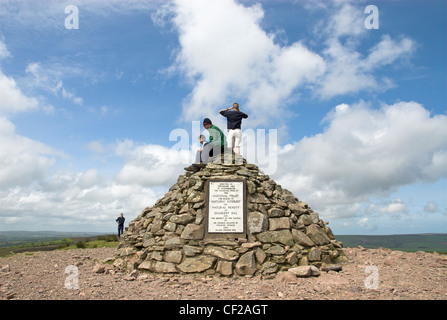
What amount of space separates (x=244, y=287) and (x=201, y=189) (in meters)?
4.02

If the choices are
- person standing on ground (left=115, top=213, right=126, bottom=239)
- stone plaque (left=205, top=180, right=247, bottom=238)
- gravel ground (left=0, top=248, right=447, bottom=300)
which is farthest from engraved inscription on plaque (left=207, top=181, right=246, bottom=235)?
person standing on ground (left=115, top=213, right=126, bottom=239)

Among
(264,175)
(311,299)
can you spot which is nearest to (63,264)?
(264,175)

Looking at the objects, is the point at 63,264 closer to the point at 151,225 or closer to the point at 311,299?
the point at 151,225

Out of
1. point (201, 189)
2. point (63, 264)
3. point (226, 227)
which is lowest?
point (63, 264)

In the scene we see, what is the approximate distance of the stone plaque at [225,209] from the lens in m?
10.6

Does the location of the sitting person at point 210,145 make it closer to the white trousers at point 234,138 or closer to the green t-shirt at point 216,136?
the green t-shirt at point 216,136

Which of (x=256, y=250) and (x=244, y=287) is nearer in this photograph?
(x=244, y=287)

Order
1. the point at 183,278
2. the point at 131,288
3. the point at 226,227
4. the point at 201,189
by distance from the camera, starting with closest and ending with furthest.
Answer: the point at 131,288 → the point at 183,278 → the point at 226,227 → the point at 201,189

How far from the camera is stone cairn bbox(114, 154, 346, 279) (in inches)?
391

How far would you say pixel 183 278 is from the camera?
9547 mm

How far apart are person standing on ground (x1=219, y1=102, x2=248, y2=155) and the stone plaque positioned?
1.97 meters

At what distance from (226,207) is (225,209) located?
86 mm

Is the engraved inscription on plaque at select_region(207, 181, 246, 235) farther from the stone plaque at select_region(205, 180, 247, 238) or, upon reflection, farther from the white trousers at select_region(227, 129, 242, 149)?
the white trousers at select_region(227, 129, 242, 149)

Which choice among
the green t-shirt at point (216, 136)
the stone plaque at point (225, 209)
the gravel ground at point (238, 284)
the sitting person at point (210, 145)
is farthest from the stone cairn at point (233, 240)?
the green t-shirt at point (216, 136)
